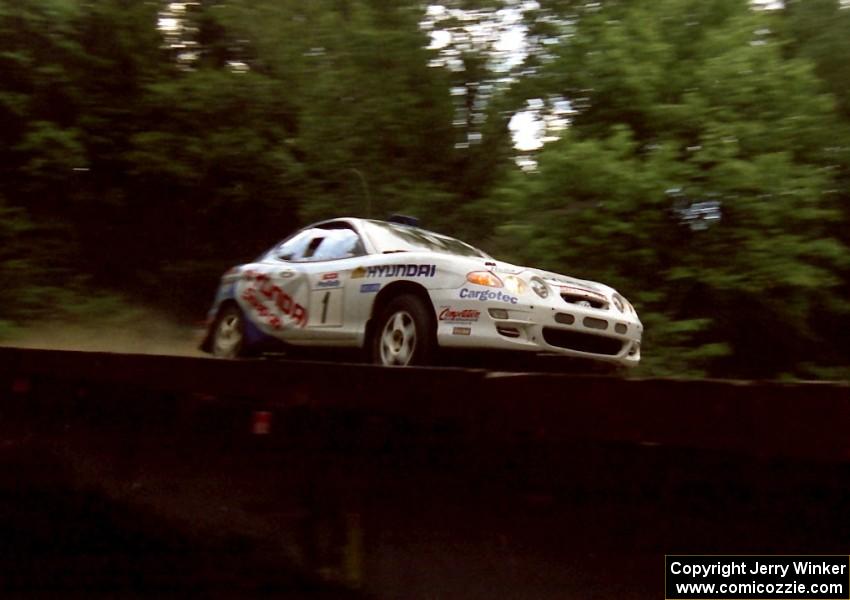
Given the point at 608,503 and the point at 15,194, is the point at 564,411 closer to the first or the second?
the point at 608,503

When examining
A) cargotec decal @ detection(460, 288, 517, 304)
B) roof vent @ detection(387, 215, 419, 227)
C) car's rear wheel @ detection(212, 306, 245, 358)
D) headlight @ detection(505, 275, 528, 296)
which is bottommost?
car's rear wheel @ detection(212, 306, 245, 358)

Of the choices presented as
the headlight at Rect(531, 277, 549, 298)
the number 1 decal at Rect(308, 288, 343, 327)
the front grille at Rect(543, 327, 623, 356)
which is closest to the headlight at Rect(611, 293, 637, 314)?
the front grille at Rect(543, 327, 623, 356)

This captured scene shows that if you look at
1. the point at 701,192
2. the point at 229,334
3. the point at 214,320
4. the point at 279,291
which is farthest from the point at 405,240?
the point at 701,192

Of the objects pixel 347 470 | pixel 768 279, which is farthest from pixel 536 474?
Result: pixel 768 279

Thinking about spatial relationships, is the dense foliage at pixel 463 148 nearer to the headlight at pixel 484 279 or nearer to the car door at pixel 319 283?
the car door at pixel 319 283

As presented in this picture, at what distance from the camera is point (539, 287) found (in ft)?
21.1

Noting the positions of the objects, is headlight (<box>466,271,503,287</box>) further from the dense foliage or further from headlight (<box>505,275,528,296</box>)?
the dense foliage

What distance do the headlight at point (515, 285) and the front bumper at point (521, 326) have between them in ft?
0.33

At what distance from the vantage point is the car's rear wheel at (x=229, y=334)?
28.3 feet

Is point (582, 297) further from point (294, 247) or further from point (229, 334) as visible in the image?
point (229, 334)

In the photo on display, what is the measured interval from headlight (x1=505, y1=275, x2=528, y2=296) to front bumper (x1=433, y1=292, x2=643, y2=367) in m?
0.10

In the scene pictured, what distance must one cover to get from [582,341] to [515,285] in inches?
26.3

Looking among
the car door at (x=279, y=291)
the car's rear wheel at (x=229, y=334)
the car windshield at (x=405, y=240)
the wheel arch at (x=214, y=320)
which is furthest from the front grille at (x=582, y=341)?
Answer: the wheel arch at (x=214, y=320)

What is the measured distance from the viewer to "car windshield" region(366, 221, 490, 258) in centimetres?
734
